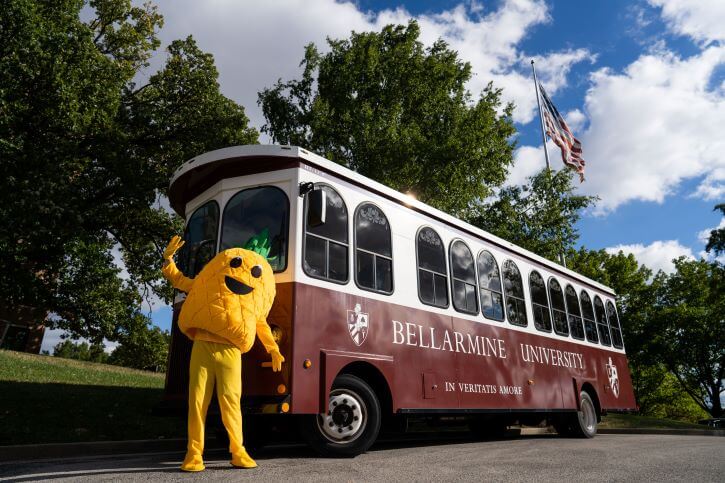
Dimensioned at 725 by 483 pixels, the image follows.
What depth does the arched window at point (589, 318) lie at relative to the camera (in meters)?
11.7

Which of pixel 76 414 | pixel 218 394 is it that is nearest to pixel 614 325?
pixel 218 394

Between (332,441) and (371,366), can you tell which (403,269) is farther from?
(332,441)

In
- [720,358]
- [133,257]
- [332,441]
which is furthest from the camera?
[720,358]

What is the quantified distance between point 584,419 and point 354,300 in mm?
6946

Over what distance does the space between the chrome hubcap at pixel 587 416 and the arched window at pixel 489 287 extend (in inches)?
139

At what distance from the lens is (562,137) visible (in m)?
20.9

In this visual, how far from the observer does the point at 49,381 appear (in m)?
12.8

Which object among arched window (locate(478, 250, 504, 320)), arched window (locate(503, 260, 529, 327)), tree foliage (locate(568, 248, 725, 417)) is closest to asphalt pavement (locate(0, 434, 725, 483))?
arched window (locate(478, 250, 504, 320))

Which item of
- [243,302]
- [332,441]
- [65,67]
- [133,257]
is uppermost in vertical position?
[65,67]

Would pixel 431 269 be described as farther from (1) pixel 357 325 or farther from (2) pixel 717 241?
(2) pixel 717 241

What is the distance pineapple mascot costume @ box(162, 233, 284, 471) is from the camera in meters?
4.64

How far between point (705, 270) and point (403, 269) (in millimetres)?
33821


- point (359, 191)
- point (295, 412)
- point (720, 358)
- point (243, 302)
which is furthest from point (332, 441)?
point (720, 358)

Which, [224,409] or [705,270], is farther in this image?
[705,270]
